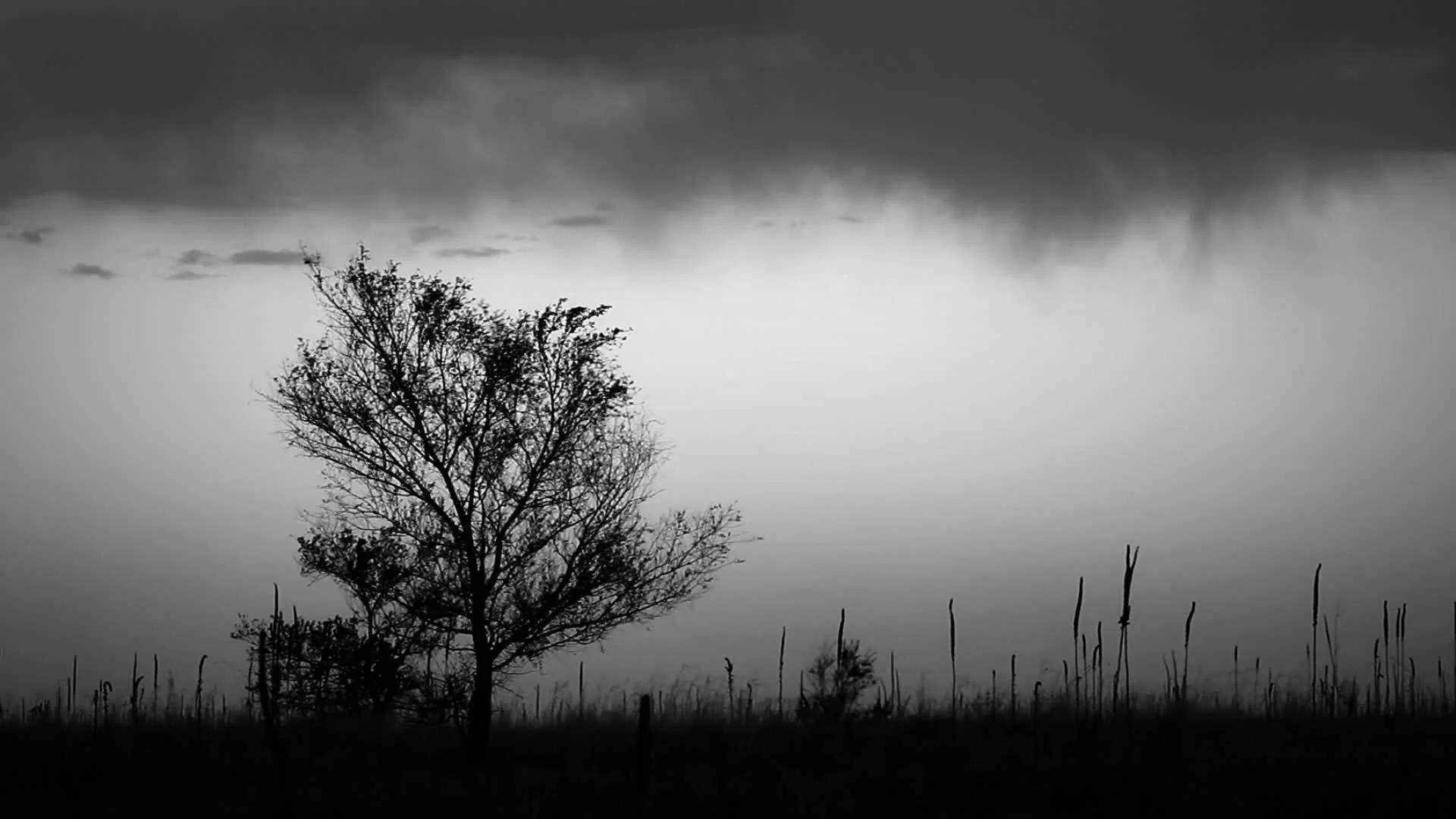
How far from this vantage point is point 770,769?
21.2 m

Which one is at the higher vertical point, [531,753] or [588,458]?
[588,458]

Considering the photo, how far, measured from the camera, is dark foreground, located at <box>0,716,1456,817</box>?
57.8 ft

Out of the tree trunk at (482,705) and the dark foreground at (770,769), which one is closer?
the dark foreground at (770,769)

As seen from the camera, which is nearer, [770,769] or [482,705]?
[770,769]

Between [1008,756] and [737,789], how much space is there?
16.7 feet

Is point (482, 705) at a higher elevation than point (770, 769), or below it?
higher

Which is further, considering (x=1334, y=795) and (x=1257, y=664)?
(x=1257, y=664)

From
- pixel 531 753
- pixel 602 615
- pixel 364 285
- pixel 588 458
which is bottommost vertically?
pixel 531 753

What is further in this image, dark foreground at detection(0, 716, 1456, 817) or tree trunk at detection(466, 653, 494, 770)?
tree trunk at detection(466, 653, 494, 770)

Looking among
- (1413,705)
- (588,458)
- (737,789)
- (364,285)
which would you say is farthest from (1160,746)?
(364,285)

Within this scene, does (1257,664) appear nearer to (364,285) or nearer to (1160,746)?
(1160,746)

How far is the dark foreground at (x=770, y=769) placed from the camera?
1761cm

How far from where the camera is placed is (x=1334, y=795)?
679 inches

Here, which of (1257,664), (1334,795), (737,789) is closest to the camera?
(1334,795)
